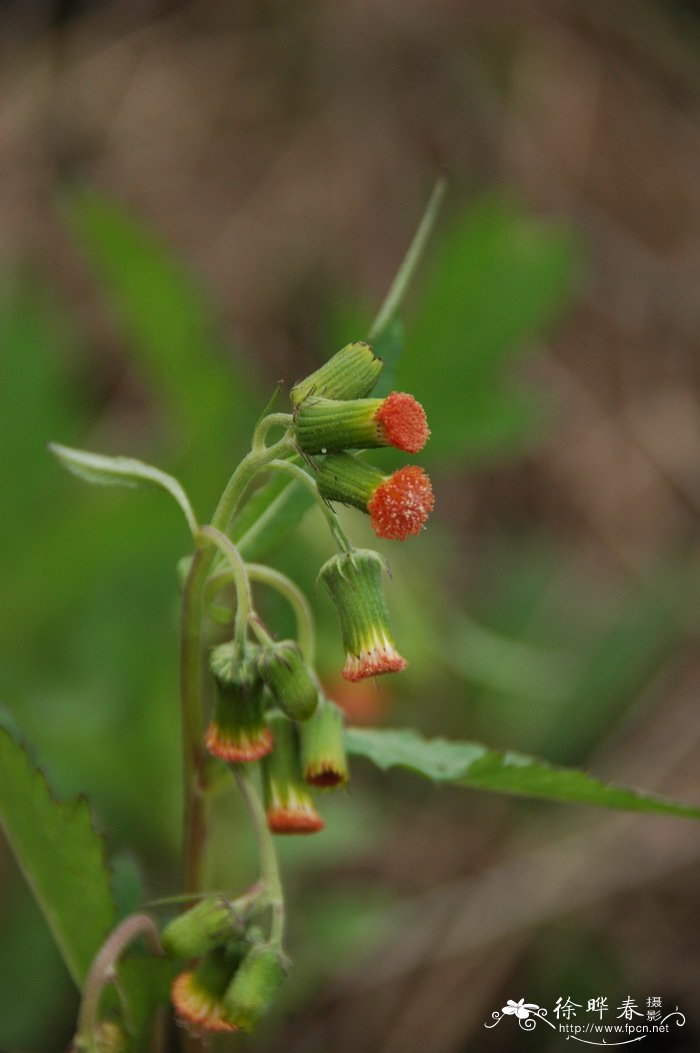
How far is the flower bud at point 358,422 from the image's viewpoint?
1.24m

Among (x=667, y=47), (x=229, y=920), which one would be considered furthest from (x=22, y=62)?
(x=229, y=920)

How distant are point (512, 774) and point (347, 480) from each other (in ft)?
1.60

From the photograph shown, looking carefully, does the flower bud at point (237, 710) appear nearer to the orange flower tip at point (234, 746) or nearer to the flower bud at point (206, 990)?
the orange flower tip at point (234, 746)

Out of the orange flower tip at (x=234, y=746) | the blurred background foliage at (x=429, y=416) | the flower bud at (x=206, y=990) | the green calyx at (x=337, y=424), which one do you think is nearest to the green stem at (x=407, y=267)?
the blurred background foliage at (x=429, y=416)

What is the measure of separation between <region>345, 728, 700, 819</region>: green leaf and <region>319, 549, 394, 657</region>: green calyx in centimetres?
23

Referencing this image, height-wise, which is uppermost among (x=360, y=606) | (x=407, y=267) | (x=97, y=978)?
(x=407, y=267)

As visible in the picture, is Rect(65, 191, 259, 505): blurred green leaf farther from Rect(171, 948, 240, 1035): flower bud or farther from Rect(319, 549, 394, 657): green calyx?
Rect(171, 948, 240, 1035): flower bud

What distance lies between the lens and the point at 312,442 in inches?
49.2

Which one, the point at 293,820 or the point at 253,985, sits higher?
the point at 293,820

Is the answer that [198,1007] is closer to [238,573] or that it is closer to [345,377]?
[238,573]

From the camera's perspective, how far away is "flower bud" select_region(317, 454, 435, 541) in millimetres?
1257

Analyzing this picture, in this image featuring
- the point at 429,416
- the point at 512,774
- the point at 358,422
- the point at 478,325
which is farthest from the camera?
A: the point at 478,325

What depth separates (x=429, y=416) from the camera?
2805mm

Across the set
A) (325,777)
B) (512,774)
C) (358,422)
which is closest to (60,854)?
(325,777)
